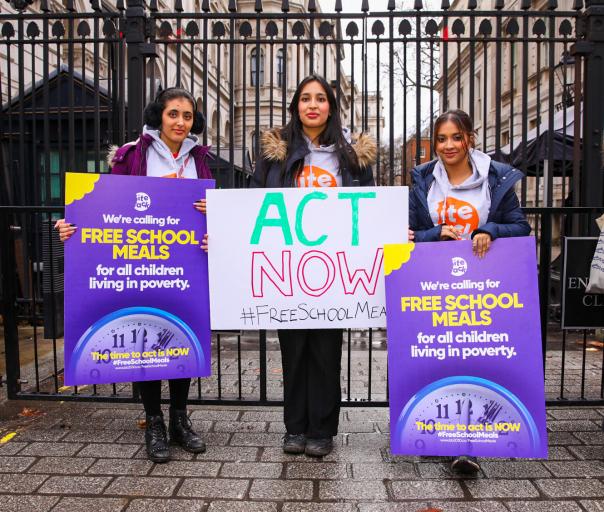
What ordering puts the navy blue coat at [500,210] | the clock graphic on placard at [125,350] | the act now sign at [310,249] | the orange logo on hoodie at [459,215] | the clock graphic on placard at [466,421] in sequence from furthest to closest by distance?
the clock graphic on placard at [125,350] < the act now sign at [310,249] < the orange logo on hoodie at [459,215] < the navy blue coat at [500,210] < the clock graphic on placard at [466,421]

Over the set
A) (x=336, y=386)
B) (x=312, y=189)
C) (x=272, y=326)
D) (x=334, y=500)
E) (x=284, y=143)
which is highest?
(x=284, y=143)

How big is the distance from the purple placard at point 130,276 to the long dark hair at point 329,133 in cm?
57

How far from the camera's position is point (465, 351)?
3070mm

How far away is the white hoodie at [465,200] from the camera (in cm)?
320

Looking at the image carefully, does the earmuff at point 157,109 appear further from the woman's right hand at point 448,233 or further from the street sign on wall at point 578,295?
the street sign on wall at point 578,295

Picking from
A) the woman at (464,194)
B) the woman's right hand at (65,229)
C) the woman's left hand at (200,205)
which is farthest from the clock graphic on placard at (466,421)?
the woman's right hand at (65,229)

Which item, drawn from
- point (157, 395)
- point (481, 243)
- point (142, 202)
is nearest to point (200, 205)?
point (142, 202)

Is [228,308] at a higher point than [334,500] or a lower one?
higher

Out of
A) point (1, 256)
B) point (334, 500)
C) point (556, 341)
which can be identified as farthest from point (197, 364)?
point (556, 341)

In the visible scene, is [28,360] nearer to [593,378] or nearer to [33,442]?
[33,442]

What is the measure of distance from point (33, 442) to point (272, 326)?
174 cm

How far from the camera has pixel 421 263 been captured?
311 cm

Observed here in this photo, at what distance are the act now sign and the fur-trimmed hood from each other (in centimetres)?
22

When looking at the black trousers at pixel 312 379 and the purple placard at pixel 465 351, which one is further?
the black trousers at pixel 312 379
